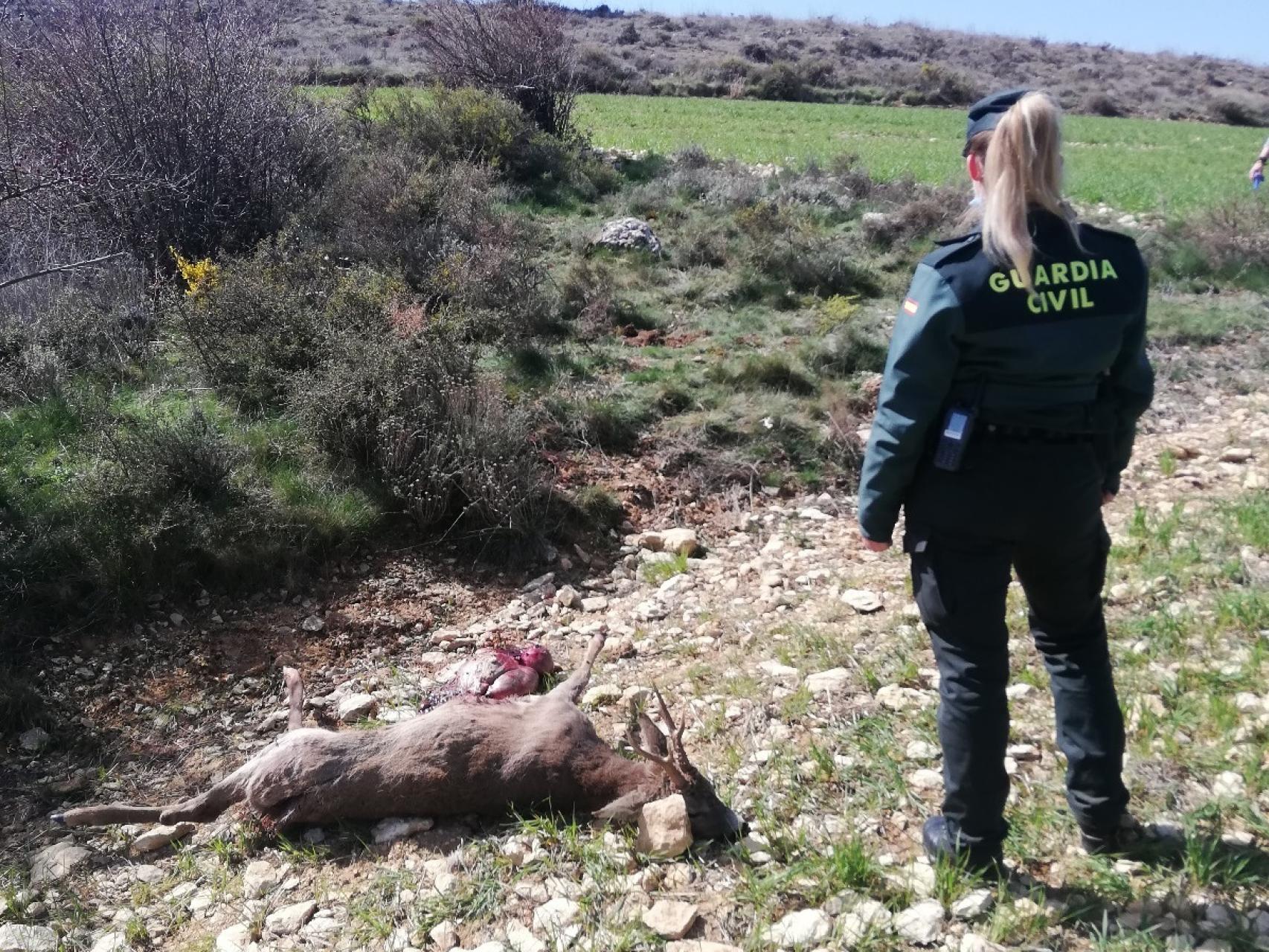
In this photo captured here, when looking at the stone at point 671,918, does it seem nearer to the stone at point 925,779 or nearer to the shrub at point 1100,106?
the stone at point 925,779

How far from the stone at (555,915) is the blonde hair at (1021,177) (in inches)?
82.8

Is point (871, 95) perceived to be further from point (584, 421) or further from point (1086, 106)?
point (584, 421)

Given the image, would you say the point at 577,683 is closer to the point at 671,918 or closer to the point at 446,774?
the point at 446,774

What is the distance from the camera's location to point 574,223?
12008 mm

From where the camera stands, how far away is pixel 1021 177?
2107 millimetres

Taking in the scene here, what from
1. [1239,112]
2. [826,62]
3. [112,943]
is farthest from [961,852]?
[1239,112]

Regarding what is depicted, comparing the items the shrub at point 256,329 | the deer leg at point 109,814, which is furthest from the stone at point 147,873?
the shrub at point 256,329

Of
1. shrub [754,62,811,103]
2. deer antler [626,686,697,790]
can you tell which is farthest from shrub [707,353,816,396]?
shrub [754,62,811,103]

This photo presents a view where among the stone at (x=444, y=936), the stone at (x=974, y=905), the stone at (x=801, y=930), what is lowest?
the stone at (x=444, y=936)

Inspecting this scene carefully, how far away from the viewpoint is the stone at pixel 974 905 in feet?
7.86

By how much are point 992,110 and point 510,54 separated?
53.4ft

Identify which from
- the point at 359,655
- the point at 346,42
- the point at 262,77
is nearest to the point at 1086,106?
the point at 346,42

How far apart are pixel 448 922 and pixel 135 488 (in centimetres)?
359

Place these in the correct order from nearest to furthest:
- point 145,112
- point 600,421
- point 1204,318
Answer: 1. point 600,421
2. point 145,112
3. point 1204,318
